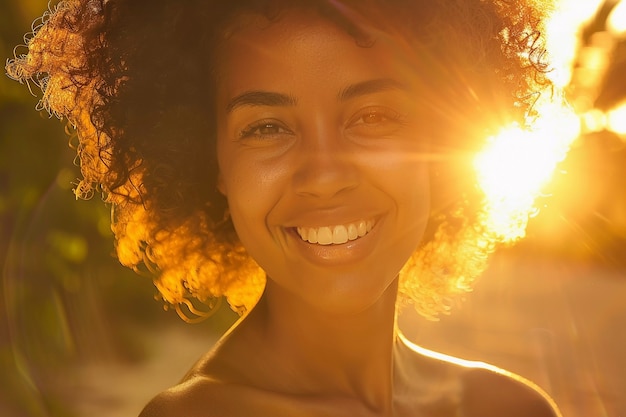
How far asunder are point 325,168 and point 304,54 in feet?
1.24

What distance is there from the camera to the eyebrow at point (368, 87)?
305 centimetres

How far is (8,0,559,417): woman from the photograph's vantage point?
307 centimetres

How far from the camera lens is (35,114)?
26.3ft

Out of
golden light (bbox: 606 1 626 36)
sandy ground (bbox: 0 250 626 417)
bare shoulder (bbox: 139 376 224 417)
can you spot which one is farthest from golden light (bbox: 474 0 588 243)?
golden light (bbox: 606 1 626 36)

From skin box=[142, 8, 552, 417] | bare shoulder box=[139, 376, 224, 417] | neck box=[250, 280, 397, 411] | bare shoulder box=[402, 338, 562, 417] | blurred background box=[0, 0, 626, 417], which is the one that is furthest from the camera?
blurred background box=[0, 0, 626, 417]

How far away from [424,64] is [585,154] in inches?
409

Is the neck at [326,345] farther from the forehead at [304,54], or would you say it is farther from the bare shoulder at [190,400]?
the forehead at [304,54]

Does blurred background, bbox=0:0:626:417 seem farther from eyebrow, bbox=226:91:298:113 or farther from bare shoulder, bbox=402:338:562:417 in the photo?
eyebrow, bbox=226:91:298:113

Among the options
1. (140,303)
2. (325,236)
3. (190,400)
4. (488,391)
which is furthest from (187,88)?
(140,303)

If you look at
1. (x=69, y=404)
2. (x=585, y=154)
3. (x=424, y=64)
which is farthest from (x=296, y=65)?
(x=585, y=154)

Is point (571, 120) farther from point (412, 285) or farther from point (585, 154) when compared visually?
point (585, 154)

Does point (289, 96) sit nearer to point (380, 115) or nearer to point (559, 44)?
point (380, 115)

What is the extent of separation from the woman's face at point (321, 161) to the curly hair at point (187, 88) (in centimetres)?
13

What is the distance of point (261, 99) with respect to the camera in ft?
10.2
